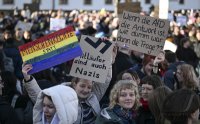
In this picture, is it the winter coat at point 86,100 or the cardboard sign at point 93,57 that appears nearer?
the winter coat at point 86,100

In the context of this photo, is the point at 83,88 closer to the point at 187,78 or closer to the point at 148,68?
the point at 187,78

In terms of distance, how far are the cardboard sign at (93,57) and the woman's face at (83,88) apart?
206 millimetres

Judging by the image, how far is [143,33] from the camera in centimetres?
641

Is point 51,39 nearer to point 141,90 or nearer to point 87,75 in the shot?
point 87,75

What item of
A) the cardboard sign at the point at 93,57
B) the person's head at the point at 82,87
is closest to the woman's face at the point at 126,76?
the cardboard sign at the point at 93,57

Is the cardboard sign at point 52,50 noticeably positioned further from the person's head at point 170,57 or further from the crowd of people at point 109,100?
the person's head at point 170,57

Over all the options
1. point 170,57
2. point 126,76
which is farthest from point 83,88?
point 170,57

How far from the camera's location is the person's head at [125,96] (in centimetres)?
431

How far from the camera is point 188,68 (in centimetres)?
A: 601

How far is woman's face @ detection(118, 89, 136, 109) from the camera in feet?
14.1

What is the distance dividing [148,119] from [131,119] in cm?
20

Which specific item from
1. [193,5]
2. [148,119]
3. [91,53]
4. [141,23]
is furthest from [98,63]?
[193,5]

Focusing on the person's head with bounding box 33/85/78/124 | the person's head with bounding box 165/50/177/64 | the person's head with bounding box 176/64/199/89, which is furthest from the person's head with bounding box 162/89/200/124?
the person's head with bounding box 165/50/177/64

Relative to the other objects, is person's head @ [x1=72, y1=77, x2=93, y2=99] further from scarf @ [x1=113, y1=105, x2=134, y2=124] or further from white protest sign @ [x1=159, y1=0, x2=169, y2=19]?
white protest sign @ [x1=159, y1=0, x2=169, y2=19]
